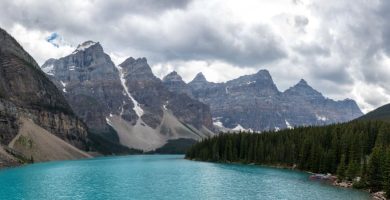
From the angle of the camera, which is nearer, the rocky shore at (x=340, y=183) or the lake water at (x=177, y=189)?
the rocky shore at (x=340, y=183)

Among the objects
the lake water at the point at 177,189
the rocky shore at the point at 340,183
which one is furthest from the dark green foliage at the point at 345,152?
the lake water at the point at 177,189

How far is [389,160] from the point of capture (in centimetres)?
9650

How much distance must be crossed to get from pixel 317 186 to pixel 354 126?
7484 cm

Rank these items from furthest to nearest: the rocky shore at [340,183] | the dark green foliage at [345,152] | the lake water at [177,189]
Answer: the dark green foliage at [345,152]
the lake water at [177,189]
the rocky shore at [340,183]

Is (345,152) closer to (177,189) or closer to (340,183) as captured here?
(340,183)

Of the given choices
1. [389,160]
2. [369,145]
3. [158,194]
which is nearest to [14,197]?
[158,194]

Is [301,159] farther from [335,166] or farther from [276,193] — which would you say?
[276,193]

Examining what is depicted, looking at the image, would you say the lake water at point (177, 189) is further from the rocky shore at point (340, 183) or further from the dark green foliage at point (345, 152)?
the dark green foliage at point (345, 152)

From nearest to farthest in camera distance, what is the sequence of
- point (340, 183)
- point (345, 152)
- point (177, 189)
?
point (177, 189) → point (340, 183) → point (345, 152)

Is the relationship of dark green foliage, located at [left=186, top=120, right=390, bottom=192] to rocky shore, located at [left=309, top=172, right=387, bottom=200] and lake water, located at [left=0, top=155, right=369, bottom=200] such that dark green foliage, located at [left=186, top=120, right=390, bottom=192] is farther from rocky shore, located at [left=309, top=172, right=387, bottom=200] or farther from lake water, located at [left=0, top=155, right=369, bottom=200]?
lake water, located at [left=0, top=155, right=369, bottom=200]

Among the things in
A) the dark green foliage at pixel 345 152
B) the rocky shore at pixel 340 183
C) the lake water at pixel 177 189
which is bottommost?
→ the lake water at pixel 177 189

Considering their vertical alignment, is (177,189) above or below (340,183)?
below

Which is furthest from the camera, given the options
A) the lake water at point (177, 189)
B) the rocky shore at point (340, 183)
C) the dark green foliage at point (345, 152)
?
the dark green foliage at point (345, 152)

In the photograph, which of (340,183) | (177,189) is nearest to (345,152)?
(340,183)
